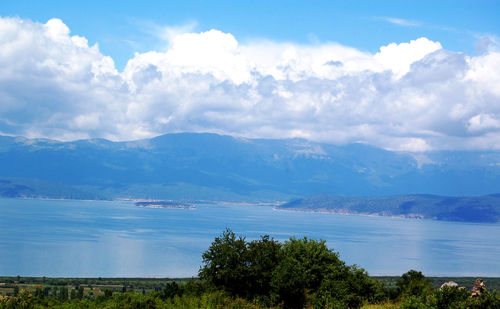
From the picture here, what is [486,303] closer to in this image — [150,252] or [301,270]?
[301,270]

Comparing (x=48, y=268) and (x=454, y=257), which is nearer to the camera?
(x=48, y=268)

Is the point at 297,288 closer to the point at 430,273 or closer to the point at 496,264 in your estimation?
the point at 430,273

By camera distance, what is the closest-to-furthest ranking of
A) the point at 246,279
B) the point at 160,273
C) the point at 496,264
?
the point at 246,279
the point at 160,273
the point at 496,264

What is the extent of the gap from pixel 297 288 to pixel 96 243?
11179 cm

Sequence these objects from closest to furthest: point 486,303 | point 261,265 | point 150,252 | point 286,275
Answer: point 486,303 → point 286,275 → point 261,265 → point 150,252

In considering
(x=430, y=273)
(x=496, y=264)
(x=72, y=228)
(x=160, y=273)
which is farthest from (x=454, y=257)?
(x=72, y=228)

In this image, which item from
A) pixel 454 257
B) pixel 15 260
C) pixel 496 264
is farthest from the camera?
pixel 454 257

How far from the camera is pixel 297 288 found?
2945 cm

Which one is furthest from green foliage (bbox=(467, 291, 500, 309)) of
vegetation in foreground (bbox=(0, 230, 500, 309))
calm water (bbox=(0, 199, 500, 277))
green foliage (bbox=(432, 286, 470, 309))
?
calm water (bbox=(0, 199, 500, 277))

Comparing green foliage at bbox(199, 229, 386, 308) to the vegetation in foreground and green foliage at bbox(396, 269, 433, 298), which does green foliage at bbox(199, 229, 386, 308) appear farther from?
green foliage at bbox(396, 269, 433, 298)

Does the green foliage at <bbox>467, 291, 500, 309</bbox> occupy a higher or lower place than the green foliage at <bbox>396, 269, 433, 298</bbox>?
higher

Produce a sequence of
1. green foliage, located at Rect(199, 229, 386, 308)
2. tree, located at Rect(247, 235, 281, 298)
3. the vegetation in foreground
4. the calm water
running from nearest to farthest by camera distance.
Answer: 1. the vegetation in foreground
2. green foliage, located at Rect(199, 229, 386, 308)
3. tree, located at Rect(247, 235, 281, 298)
4. the calm water

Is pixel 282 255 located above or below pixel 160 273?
above

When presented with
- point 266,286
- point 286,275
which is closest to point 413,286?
point 266,286
